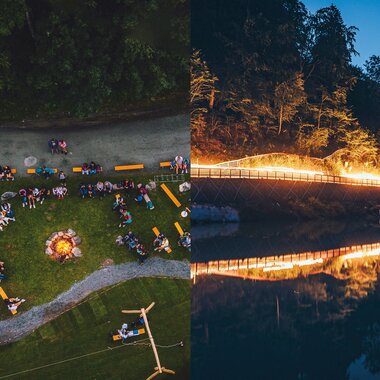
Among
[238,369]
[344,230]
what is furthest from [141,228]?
[344,230]

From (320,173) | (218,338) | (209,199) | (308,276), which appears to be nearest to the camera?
(218,338)

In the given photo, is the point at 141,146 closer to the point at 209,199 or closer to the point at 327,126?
the point at 209,199

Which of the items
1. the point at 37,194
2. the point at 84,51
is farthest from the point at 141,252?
the point at 84,51

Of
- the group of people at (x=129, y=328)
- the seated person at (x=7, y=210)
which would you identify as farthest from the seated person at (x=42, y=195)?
the group of people at (x=129, y=328)

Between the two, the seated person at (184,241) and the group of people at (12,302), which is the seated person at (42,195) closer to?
the group of people at (12,302)

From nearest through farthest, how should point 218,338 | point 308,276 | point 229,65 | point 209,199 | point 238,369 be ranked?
point 238,369 → point 218,338 → point 308,276 → point 209,199 → point 229,65

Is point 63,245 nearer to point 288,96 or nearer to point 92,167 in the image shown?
point 92,167
